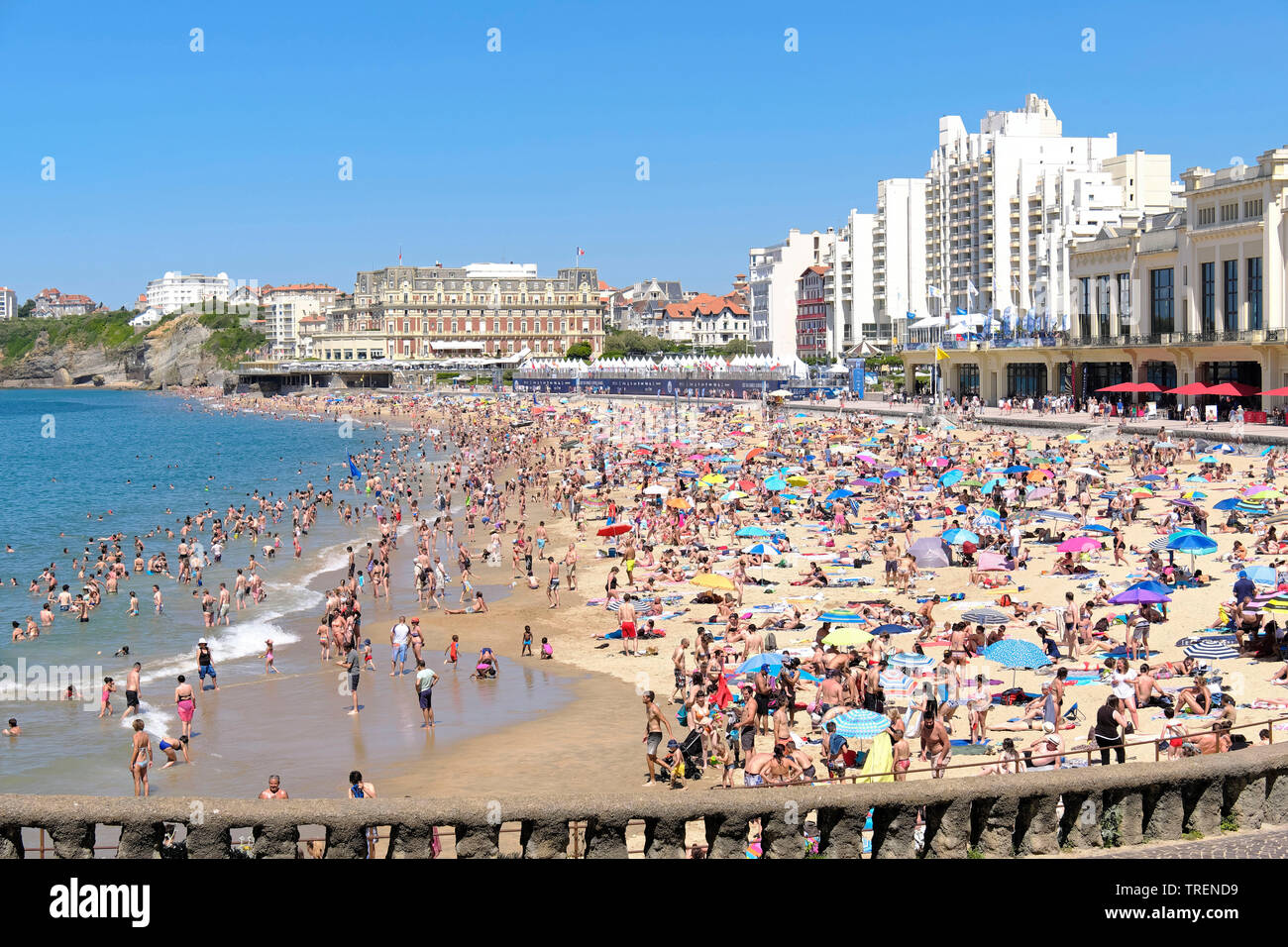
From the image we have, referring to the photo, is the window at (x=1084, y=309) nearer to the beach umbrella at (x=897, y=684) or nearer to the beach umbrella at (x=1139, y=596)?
the beach umbrella at (x=1139, y=596)

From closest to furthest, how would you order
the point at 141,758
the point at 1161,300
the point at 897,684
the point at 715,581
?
the point at 141,758
the point at 897,684
the point at 715,581
the point at 1161,300

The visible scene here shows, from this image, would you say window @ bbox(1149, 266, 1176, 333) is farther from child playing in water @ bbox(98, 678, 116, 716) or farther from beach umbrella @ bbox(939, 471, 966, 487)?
child playing in water @ bbox(98, 678, 116, 716)

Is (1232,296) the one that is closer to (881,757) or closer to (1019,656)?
(1019,656)

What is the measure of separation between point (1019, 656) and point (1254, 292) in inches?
1477

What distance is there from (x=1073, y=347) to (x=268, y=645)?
4589 centimetres

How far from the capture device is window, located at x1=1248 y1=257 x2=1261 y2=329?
153ft

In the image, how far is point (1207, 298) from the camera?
49.7 meters

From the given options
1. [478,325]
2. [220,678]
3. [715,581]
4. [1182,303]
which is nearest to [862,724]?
[715,581]

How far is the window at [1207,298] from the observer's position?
4934 cm

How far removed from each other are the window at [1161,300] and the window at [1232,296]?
355 cm

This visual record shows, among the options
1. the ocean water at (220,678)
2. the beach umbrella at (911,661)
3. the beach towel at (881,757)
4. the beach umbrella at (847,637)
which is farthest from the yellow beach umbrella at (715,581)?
the beach towel at (881,757)
